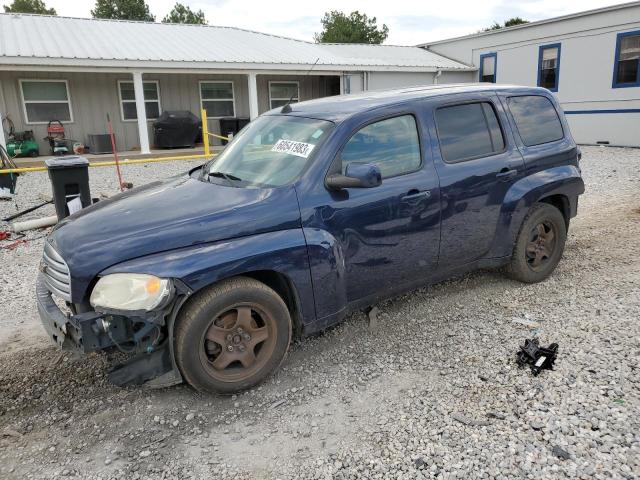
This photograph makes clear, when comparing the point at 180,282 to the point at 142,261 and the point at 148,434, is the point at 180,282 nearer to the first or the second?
the point at 142,261

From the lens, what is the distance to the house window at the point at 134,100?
18266 mm

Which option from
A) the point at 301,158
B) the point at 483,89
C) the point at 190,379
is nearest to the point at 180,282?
the point at 190,379

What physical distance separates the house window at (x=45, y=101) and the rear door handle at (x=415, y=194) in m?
16.9

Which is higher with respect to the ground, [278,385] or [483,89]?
[483,89]

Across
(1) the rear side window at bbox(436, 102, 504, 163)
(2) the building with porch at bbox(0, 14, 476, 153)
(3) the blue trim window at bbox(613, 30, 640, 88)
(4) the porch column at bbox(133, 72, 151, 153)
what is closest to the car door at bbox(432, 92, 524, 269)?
(1) the rear side window at bbox(436, 102, 504, 163)

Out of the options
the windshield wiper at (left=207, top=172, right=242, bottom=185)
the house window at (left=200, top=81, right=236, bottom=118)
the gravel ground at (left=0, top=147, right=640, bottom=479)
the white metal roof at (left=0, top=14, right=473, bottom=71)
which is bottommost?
the gravel ground at (left=0, top=147, right=640, bottom=479)

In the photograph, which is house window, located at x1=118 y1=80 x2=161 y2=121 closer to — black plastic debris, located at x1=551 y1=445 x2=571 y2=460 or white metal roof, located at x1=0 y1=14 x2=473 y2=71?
white metal roof, located at x1=0 y1=14 x2=473 y2=71

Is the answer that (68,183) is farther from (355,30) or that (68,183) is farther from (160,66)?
(355,30)

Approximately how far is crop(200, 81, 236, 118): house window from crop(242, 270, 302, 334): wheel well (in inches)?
691

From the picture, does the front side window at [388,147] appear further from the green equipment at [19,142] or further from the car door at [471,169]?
the green equipment at [19,142]

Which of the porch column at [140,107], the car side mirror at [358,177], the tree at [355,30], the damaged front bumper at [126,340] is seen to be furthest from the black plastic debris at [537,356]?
the tree at [355,30]

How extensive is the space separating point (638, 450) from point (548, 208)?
2.69 meters

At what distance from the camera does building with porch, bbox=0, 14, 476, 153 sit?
1580 centimetres

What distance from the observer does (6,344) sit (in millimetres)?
4098
